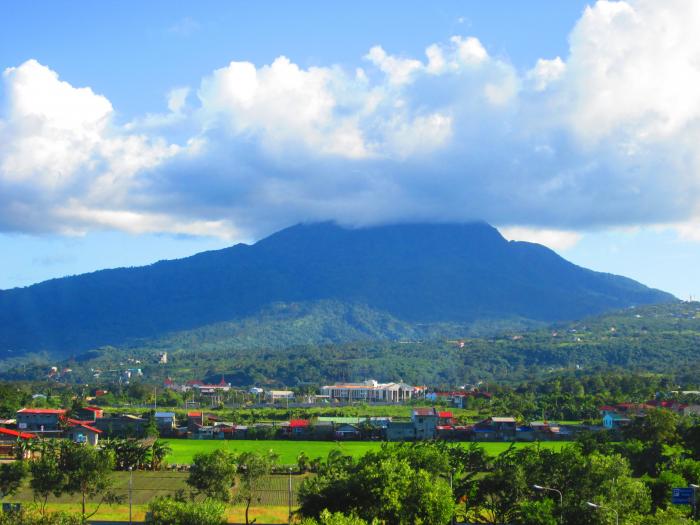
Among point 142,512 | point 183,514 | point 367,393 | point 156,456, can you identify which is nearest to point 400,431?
point 156,456

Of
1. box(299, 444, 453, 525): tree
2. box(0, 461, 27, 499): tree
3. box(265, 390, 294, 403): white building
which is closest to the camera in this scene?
box(299, 444, 453, 525): tree

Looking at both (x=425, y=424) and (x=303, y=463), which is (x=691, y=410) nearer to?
(x=425, y=424)

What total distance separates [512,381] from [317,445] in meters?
83.8

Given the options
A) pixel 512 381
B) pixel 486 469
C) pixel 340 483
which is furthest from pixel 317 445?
pixel 512 381

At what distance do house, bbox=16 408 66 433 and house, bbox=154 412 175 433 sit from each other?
9.57 meters

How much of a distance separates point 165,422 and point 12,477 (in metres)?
44.9

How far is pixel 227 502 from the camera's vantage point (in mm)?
44688

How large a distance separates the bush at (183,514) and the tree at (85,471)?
38.0 ft

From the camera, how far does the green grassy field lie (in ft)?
225

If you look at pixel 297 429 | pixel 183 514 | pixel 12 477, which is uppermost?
pixel 183 514

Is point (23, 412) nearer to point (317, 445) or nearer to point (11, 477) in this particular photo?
point (317, 445)

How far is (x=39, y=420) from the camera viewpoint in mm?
81000

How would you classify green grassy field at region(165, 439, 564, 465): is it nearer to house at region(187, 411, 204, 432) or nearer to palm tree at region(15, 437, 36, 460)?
house at region(187, 411, 204, 432)

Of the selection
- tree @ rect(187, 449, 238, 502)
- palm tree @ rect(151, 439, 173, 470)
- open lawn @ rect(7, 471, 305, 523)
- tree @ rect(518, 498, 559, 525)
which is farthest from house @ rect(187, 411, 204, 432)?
tree @ rect(518, 498, 559, 525)
